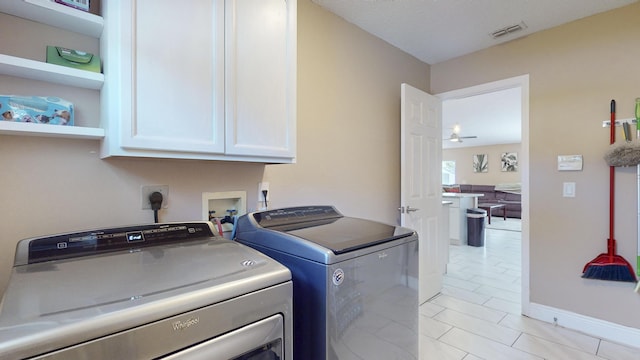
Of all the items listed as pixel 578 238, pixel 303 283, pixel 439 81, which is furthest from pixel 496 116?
pixel 303 283

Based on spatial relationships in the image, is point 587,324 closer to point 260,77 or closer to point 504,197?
point 260,77

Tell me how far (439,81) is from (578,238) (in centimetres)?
188

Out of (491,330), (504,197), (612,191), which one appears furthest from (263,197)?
(504,197)

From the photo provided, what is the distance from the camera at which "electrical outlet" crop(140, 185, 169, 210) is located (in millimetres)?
1385

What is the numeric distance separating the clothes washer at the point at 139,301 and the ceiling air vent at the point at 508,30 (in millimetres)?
2642

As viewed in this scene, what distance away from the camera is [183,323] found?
735 millimetres

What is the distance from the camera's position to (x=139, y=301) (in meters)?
0.70

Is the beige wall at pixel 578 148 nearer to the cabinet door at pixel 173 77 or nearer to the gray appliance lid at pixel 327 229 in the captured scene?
the gray appliance lid at pixel 327 229

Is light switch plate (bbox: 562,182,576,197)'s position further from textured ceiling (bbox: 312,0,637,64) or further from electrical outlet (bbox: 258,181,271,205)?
electrical outlet (bbox: 258,181,271,205)

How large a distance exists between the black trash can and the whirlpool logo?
515 centimetres

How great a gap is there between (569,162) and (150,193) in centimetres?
296

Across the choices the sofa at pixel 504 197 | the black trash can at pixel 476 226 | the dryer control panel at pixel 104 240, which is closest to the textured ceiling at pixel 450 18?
the dryer control panel at pixel 104 240

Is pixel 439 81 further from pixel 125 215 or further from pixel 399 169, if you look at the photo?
pixel 125 215

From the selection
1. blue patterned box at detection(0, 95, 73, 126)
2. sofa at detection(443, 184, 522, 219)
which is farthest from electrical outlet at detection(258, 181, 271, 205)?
sofa at detection(443, 184, 522, 219)
